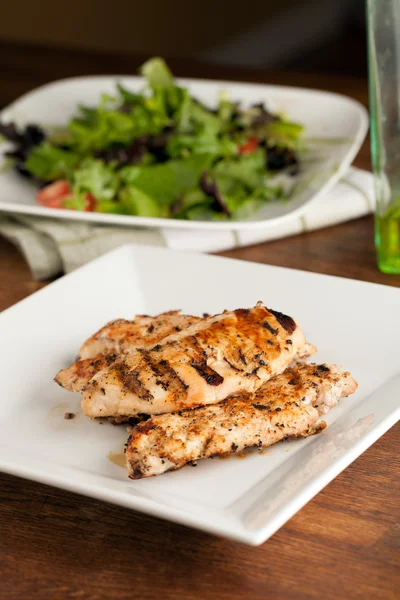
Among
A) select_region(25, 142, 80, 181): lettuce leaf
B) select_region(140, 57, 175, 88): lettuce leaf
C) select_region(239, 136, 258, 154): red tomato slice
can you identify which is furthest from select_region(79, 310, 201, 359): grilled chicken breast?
select_region(140, 57, 175, 88): lettuce leaf

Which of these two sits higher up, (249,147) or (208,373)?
(208,373)

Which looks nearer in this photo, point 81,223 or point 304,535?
point 304,535

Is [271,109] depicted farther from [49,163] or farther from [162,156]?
[49,163]

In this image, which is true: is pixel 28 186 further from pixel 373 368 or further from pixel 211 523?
pixel 211 523

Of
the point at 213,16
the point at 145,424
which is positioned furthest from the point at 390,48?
the point at 213,16

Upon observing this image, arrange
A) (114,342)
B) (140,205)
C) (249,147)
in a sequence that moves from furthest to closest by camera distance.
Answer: (249,147) → (140,205) → (114,342)

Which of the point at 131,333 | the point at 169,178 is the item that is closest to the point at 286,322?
the point at 131,333
